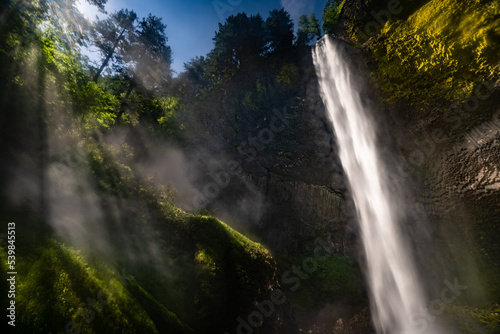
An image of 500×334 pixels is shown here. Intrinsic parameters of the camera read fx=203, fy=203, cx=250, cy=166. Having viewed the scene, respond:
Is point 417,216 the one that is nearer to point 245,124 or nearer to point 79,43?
point 245,124

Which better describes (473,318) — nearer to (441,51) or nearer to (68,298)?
(441,51)

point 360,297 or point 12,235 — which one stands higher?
point 12,235

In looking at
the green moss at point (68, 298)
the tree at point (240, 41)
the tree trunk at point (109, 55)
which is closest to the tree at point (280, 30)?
the tree at point (240, 41)

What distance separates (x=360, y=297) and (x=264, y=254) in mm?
7137

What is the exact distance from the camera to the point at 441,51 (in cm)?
795

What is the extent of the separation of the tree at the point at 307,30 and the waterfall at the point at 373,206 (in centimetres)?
542

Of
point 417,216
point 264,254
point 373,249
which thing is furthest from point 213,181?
point 417,216

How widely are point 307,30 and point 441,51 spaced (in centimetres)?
1445

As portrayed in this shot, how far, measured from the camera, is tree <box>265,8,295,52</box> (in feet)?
58.3

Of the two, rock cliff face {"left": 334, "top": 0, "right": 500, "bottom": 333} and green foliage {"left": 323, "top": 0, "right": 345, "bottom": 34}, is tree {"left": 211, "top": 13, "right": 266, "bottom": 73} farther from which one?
rock cliff face {"left": 334, "top": 0, "right": 500, "bottom": 333}

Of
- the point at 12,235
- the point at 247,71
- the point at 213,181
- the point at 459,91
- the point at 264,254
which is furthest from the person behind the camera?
the point at 247,71

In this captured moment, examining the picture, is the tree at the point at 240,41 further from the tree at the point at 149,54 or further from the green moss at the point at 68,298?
the green moss at the point at 68,298

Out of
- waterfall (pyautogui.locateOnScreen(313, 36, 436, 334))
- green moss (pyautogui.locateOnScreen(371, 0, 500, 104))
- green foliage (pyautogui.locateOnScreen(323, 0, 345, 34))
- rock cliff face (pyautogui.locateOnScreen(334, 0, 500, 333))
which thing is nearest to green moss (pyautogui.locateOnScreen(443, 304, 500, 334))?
rock cliff face (pyautogui.locateOnScreen(334, 0, 500, 333))

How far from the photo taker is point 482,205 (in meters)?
7.02
